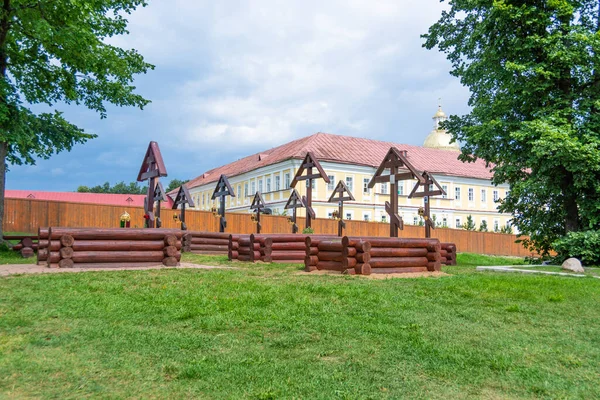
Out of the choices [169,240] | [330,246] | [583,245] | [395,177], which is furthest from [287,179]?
[330,246]

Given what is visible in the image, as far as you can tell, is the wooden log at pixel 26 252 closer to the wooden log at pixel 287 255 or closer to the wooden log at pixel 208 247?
the wooden log at pixel 208 247

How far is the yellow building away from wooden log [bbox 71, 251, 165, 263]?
26303mm

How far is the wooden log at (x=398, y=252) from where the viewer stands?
11685mm

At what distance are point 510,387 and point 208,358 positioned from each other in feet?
9.12

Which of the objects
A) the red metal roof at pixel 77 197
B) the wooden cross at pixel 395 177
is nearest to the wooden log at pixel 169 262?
the wooden cross at pixel 395 177

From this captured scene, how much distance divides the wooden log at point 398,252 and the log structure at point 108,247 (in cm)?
493

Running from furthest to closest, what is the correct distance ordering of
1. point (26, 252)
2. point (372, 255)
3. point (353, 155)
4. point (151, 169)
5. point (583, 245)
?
point (353, 155)
point (583, 245)
point (151, 169)
point (26, 252)
point (372, 255)

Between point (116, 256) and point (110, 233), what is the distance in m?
0.57

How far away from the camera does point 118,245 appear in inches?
472

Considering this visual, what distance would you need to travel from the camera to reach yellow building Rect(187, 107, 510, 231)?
41938mm

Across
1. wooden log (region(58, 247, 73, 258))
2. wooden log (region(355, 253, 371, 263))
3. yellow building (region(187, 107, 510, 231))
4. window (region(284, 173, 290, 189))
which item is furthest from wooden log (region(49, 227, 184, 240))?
window (region(284, 173, 290, 189))

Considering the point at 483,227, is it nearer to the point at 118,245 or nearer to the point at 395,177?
the point at 395,177

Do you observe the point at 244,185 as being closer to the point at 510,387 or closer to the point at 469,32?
the point at 469,32

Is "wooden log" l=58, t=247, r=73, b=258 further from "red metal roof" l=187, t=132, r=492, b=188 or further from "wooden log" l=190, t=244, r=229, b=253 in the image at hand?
"red metal roof" l=187, t=132, r=492, b=188
